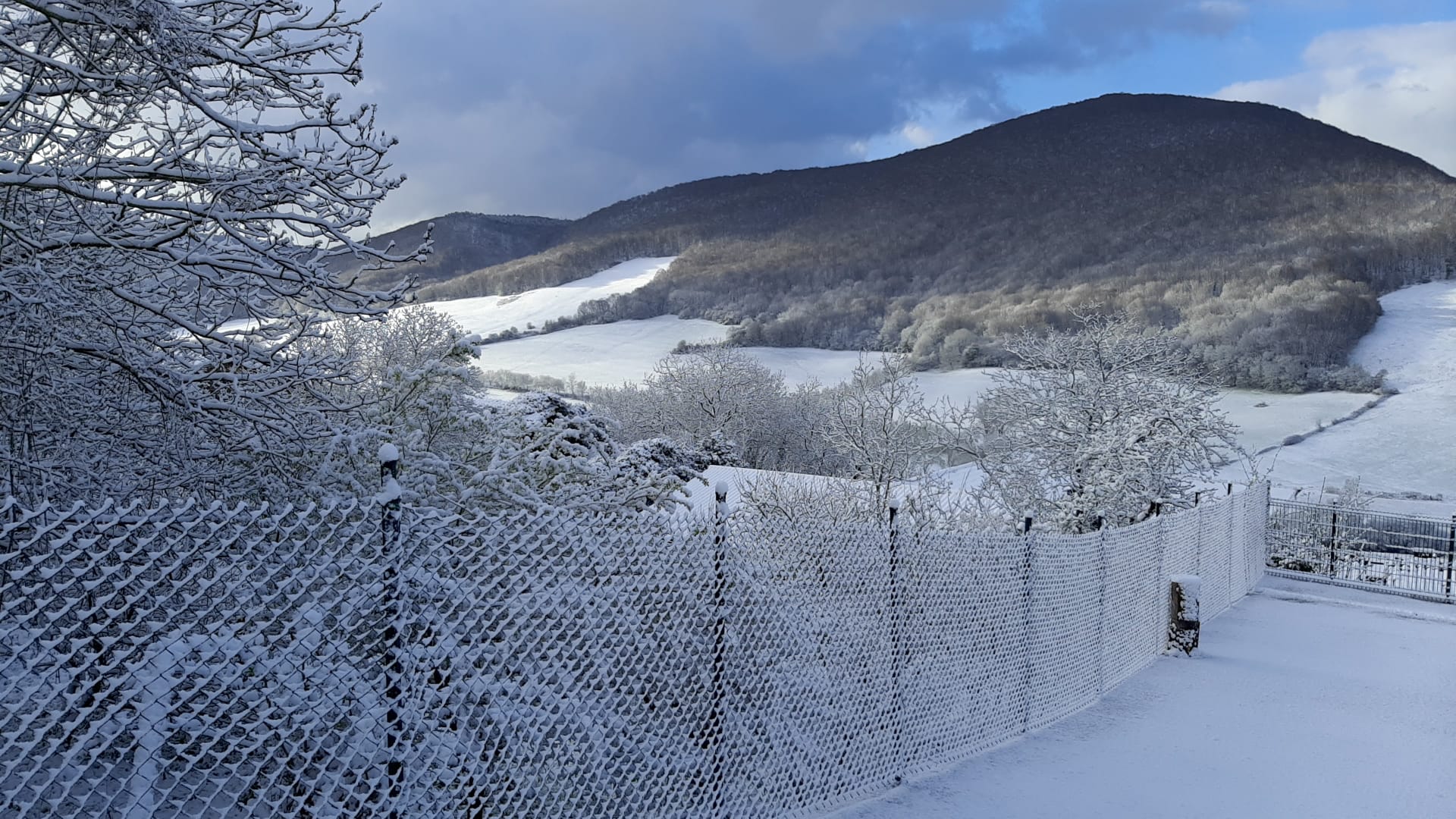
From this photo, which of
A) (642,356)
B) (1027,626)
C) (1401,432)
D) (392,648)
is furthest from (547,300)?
(392,648)

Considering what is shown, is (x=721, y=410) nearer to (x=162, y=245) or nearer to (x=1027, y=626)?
(x=1027, y=626)

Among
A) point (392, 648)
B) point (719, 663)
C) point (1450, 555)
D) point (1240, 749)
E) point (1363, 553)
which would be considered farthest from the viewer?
point (1363, 553)

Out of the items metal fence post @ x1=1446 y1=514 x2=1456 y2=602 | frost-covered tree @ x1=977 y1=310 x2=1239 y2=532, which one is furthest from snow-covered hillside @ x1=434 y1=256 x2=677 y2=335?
metal fence post @ x1=1446 y1=514 x2=1456 y2=602

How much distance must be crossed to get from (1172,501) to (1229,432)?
110 inches

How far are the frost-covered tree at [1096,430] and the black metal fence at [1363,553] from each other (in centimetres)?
276

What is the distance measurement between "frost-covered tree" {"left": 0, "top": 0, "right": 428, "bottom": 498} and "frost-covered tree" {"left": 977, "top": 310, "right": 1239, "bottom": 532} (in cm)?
1222

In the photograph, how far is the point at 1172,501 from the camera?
649 inches

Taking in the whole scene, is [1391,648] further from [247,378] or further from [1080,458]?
[247,378]

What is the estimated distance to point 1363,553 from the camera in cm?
1892

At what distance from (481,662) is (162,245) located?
2.47m

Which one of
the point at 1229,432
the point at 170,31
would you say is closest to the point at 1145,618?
the point at 170,31

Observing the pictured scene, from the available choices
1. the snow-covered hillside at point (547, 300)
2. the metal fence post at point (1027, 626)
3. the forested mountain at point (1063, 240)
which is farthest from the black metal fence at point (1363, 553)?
the snow-covered hillside at point (547, 300)

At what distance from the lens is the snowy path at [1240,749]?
5309 mm

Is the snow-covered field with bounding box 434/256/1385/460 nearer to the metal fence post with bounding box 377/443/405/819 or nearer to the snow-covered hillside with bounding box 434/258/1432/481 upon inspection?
the snow-covered hillside with bounding box 434/258/1432/481
